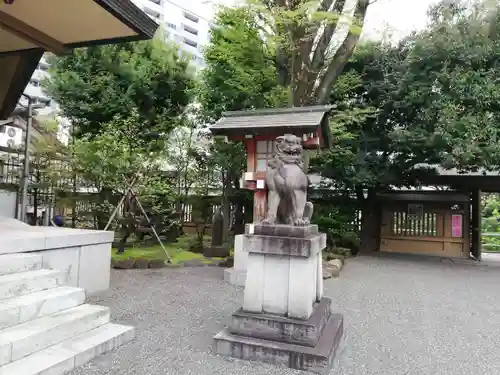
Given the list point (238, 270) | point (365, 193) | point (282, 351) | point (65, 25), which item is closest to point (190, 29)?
point (365, 193)

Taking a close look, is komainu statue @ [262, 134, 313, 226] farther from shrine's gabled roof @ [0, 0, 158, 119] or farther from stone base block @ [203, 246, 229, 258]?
stone base block @ [203, 246, 229, 258]

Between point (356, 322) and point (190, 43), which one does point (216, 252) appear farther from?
point (190, 43)

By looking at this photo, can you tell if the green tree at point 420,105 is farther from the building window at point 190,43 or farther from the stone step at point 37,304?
the building window at point 190,43

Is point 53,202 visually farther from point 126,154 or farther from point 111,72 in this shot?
point 111,72

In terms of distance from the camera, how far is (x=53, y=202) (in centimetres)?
1025

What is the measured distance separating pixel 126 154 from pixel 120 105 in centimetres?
472

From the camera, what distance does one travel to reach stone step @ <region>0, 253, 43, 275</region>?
3975mm

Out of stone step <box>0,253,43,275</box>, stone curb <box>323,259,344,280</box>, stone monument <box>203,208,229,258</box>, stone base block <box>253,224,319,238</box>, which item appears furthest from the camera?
stone monument <box>203,208,229,258</box>

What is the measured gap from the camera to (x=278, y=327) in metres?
3.57

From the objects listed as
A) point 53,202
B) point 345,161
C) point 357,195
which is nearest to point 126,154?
point 53,202

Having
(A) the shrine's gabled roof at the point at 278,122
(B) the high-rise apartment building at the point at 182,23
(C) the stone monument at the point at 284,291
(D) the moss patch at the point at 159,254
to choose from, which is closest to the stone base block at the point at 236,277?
(D) the moss patch at the point at 159,254

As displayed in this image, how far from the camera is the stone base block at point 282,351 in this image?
10.8 ft

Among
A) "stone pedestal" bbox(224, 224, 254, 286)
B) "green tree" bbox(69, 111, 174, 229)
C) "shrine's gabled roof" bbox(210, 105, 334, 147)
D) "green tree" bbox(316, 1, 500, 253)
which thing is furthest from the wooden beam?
"green tree" bbox(316, 1, 500, 253)

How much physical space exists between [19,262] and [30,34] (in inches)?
156
